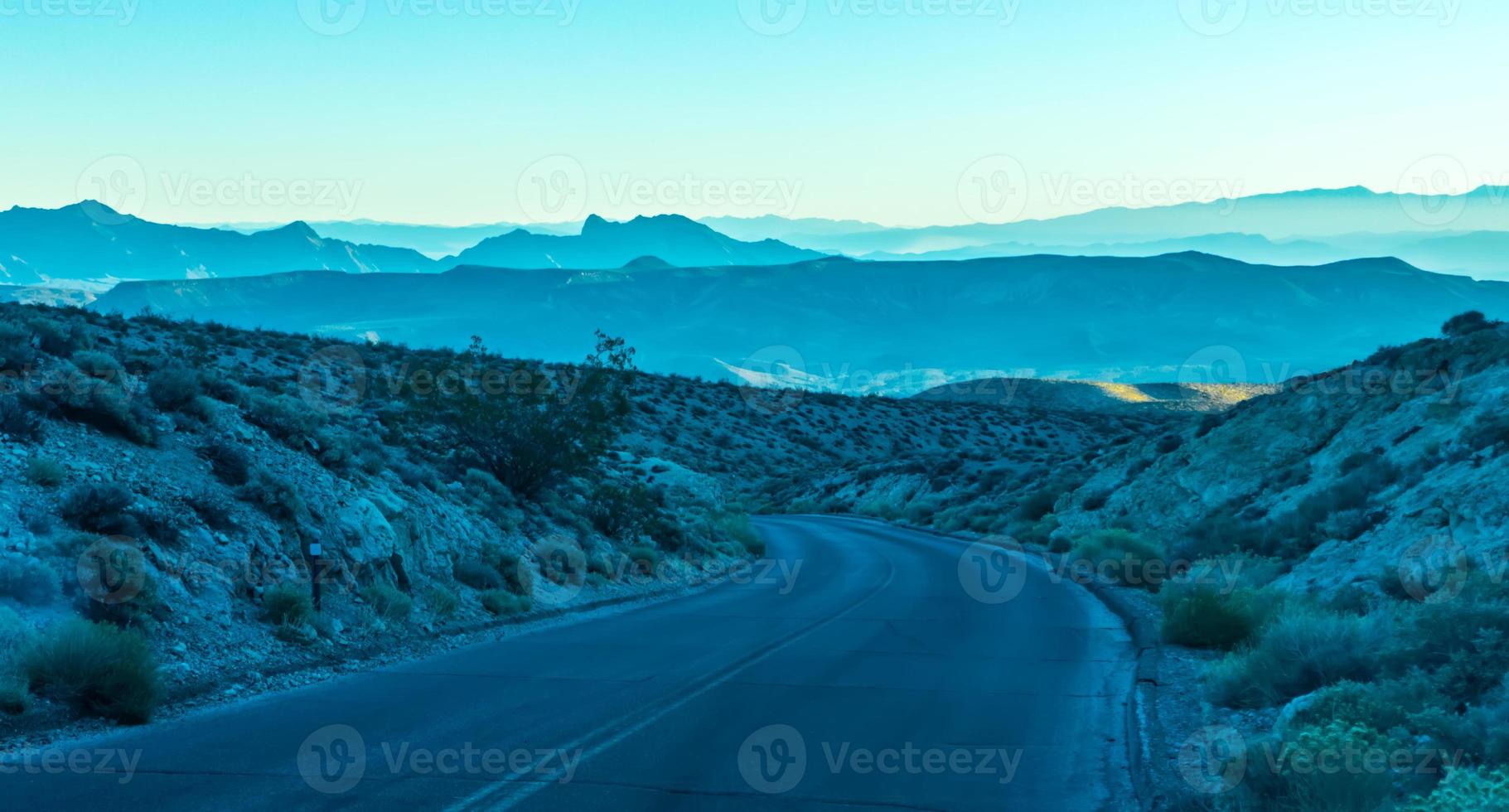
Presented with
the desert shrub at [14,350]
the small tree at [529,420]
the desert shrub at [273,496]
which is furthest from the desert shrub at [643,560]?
the desert shrub at [14,350]

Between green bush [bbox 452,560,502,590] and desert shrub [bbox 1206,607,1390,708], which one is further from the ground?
desert shrub [bbox 1206,607,1390,708]

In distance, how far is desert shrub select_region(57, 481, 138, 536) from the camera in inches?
462

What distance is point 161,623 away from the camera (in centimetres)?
1108

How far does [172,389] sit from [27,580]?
5.60m

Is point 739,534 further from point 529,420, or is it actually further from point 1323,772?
point 1323,772

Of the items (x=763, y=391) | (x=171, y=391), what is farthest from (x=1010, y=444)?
(x=171, y=391)

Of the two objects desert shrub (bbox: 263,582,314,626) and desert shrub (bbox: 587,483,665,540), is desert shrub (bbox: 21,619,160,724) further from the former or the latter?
desert shrub (bbox: 587,483,665,540)

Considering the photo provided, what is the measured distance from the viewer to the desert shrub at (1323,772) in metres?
6.56

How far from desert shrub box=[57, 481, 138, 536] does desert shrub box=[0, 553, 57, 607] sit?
106 centimetres

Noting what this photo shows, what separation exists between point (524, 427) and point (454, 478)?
7.23 ft

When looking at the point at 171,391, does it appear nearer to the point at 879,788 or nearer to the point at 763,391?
the point at 879,788

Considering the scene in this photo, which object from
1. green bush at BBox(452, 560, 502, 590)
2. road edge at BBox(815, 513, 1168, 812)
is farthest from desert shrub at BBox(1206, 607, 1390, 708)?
green bush at BBox(452, 560, 502, 590)

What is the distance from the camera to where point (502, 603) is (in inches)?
644

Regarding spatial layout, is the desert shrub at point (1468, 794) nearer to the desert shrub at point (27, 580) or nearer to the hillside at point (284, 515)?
the hillside at point (284, 515)
